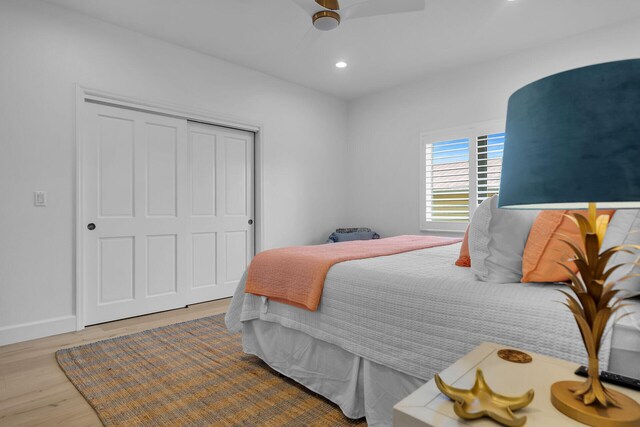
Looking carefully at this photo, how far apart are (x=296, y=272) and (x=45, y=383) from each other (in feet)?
5.41

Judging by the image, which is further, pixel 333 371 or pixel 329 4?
pixel 329 4

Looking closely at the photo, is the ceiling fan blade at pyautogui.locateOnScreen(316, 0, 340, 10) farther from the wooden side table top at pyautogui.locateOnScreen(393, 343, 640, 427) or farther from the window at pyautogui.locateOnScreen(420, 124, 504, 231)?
the window at pyautogui.locateOnScreen(420, 124, 504, 231)

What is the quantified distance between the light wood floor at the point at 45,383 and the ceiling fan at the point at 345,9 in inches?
103

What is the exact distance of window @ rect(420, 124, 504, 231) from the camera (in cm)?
408

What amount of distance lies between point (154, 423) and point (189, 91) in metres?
3.19

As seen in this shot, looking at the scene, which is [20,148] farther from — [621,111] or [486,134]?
[486,134]

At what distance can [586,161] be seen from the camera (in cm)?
62

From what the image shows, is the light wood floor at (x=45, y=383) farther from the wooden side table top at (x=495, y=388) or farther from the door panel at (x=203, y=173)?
the wooden side table top at (x=495, y=388)

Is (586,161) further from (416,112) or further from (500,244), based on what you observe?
(416,112)

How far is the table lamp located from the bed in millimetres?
320

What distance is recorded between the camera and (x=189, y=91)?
3799 millimetres

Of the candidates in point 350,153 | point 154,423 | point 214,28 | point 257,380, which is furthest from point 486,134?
point 154,423

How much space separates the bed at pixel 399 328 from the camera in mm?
1107

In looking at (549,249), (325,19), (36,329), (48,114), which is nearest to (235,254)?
(36,329)
